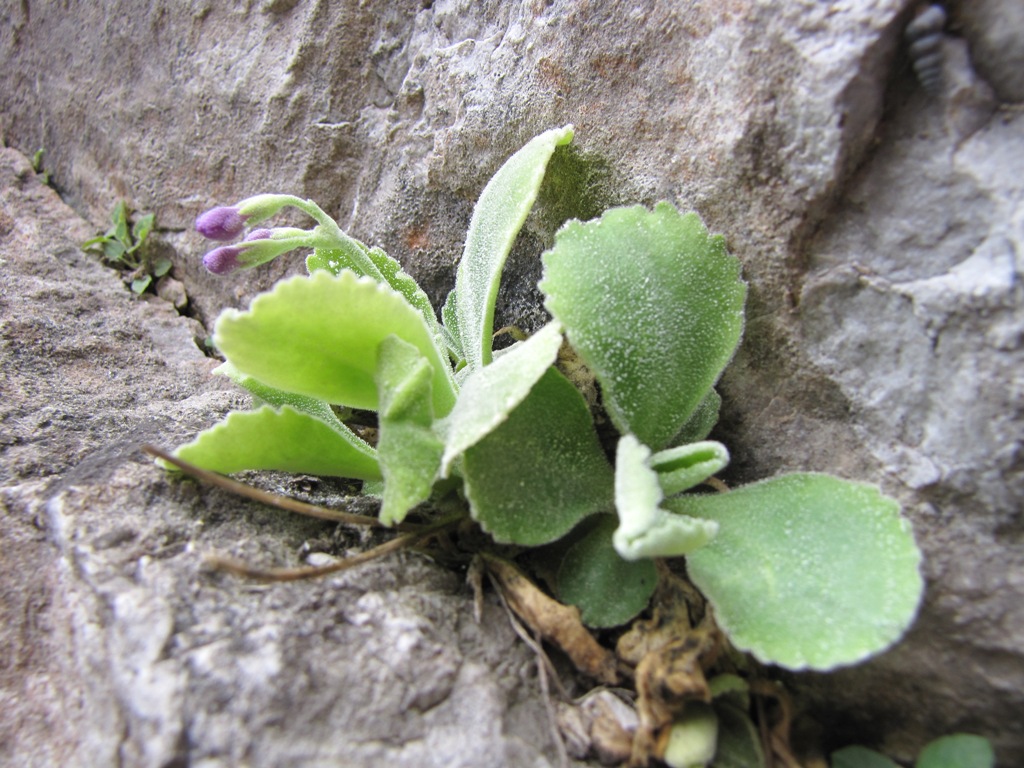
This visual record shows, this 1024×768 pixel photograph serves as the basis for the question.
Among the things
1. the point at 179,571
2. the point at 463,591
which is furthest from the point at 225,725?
the point at 463,591

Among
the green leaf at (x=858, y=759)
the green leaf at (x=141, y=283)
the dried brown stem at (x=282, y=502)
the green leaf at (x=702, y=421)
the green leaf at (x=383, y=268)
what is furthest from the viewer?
the green leaf at (x=141, y=283)

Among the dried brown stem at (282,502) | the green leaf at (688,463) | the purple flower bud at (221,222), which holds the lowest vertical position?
the dried brown stem at (282,502)

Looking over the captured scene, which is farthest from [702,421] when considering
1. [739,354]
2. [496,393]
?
[496,393]

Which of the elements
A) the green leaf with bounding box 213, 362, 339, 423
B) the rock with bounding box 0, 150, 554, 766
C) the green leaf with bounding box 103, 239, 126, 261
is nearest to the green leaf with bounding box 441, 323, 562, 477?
the rock with bounding box 0, 150, 554, 766

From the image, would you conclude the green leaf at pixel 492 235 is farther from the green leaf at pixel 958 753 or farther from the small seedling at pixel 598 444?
the green leaf at pixel 958 753

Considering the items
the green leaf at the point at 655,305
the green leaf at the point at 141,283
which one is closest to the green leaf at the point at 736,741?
the green leaf at the point at 655,305

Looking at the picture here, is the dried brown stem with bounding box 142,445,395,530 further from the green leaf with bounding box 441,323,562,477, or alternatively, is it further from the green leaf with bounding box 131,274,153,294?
the green leaf with bounding box 131,274,153,294

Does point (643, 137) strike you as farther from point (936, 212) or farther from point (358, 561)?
point (358, 561)

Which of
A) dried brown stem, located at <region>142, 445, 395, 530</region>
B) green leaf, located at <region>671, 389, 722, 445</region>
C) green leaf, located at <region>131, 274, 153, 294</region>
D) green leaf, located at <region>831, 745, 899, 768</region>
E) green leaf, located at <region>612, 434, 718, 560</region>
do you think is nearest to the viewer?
green leaf, located at <region>612, 434, 718, 560</region>
